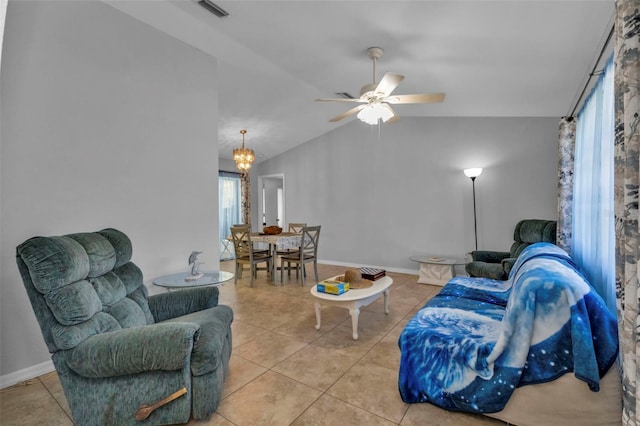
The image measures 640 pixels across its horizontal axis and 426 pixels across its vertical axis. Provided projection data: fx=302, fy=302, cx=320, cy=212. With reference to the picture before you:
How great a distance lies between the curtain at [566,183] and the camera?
11.0 ft

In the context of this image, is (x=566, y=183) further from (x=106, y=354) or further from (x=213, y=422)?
(x=106, y=354)

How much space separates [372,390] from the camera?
2.08m

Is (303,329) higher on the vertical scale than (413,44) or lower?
lower

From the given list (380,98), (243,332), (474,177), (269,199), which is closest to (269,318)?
(243,332)

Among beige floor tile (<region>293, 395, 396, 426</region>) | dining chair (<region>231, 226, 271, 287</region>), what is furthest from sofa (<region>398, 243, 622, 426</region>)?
dining chair (<region>231, 226, 271, 287</region>)

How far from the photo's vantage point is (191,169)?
340cm

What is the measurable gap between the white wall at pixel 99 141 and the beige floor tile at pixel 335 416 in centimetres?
208

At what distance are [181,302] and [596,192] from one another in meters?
3.38

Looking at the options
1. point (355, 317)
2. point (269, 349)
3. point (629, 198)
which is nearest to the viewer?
point (629, 198)

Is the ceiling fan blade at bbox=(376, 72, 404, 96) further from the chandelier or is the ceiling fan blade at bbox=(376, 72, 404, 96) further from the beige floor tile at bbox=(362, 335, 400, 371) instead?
the chandelier

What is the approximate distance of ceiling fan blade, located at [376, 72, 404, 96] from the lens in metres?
2.49

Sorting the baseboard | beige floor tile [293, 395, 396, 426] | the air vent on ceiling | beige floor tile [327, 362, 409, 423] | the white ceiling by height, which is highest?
the air vent on ceiling

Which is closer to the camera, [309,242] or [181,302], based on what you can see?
[181,302]

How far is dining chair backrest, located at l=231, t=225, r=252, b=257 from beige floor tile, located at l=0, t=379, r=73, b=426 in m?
2.89
